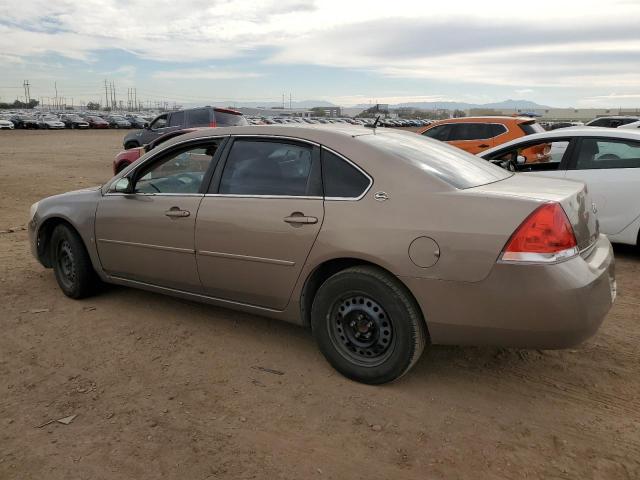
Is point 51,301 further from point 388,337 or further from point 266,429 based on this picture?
point 388,337

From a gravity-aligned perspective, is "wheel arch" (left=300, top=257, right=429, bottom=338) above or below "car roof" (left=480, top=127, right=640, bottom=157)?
below

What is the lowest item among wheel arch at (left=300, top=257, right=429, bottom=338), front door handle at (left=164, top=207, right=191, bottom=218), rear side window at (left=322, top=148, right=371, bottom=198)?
wheel arch at (left=300, top=257, right=429, bottom=338)

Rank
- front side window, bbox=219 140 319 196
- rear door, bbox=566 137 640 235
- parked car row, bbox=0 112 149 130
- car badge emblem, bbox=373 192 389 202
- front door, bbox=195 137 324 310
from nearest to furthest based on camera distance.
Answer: car badge emblem, bbox=373 192 389 202
front door, bbox=195 137 324 310
front side window, bbox=219 140 319 196
rear door, bbox=566 137 640 235
parked car row, bbox=0 112 149 130

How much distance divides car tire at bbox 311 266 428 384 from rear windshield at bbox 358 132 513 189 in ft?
2.38

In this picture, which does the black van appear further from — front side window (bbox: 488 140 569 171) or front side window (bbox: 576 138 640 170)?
front side window (bbox: 576 138 640 170)

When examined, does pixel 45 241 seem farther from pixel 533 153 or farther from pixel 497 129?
pixel 497 129

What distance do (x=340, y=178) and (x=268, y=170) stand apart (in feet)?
1.98

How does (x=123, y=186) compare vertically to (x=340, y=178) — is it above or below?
below

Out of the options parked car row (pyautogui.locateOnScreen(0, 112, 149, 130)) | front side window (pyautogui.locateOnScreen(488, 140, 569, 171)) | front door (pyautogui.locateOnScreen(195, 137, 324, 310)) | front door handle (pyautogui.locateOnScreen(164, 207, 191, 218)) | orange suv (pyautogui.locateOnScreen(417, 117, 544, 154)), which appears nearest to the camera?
front door (pyautogui.locateOnScreen(195, 137, 324, 310))

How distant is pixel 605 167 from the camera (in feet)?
20.7

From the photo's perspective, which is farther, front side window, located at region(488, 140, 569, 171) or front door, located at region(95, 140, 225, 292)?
front side window, located at region(488, 140, 569, 171)

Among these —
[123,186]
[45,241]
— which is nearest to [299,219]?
[123,186]

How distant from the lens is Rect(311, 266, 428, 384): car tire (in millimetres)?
3184

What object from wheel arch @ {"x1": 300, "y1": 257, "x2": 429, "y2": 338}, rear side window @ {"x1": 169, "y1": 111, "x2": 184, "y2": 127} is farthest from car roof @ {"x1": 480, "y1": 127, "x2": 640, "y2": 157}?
rear side window @ {"x1": 169, "y1": 111, "x2": 184, "y2": 127}
